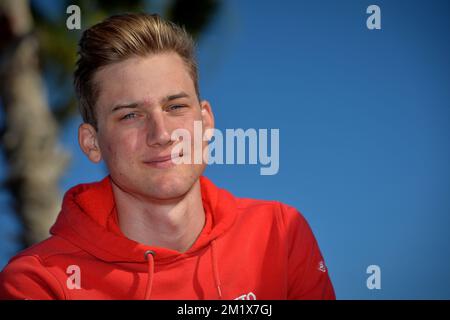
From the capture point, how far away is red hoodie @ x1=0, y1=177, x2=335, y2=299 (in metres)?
2.18

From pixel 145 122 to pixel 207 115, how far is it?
38 cm

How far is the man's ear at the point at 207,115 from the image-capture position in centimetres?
246

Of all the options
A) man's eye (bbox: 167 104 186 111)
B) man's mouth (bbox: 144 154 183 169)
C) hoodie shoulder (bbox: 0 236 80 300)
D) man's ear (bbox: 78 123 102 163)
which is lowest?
hoodie shoulder (bbox: 0 236 80 300)

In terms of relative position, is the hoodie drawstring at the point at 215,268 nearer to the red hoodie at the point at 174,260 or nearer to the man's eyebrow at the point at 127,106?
the red hoodie at the point at 174,260

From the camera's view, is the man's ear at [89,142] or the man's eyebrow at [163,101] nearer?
the man's eyebrow at [163,101]

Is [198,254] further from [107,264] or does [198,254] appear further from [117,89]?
[117,89]

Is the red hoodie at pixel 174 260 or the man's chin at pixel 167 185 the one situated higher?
the man's chin at pixel 167 185

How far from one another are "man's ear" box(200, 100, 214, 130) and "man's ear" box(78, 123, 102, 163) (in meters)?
0.45

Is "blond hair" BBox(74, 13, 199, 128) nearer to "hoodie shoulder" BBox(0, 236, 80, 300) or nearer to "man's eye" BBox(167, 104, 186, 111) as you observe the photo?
"man's eye" BBox(167, 104, 186, 111)

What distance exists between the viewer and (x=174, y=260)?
7.54ft

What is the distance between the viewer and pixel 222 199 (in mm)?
2521

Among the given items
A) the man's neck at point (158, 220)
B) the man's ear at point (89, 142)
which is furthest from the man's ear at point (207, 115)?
the man's ear at point (89, 142)

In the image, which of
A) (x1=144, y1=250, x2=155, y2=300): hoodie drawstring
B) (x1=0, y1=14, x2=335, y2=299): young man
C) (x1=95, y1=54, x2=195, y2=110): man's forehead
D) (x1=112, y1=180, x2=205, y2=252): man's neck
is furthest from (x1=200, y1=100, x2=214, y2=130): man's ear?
(x1=144, y1=250, x2=155, y2=300): hoodie drawstring

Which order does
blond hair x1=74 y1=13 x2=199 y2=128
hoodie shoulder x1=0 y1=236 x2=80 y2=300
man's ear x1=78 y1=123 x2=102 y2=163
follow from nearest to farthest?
hoodie shoulder x1=0 y1=236 x2=80 y2=300
blond hair x1=74 y1=13 x2=199 y2=128
man's ear x1=78 y1=123 x2=102 y2=163
